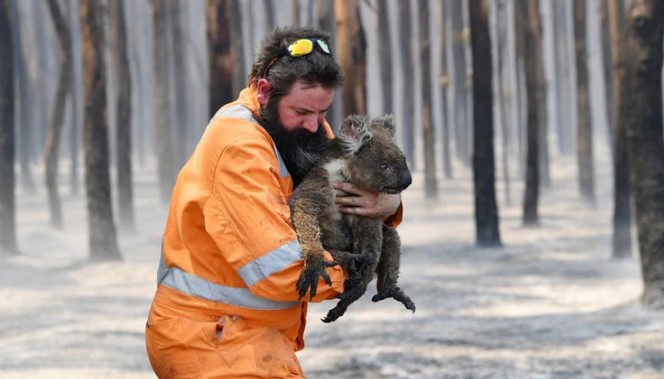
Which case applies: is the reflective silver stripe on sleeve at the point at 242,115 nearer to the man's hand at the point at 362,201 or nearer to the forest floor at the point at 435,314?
the man's hand at the point at 362,201

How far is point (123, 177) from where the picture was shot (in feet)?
72.3

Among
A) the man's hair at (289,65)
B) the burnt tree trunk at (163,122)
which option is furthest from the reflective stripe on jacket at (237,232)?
the burnt tree trunk at (163,122)

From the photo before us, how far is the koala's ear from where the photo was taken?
345 cm

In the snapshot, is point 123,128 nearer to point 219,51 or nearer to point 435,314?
point 219,51

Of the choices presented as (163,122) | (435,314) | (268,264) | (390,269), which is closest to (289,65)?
(268,264)

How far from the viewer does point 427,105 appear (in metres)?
25.8

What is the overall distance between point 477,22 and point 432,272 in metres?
4.11

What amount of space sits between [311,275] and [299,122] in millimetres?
440

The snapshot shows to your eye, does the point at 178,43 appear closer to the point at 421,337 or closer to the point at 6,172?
the point at 6,172

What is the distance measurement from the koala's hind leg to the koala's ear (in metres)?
0.29

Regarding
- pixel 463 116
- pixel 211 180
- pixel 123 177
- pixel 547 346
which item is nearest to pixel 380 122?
pixel 211 180

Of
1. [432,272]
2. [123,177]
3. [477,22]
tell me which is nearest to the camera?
[432,272]

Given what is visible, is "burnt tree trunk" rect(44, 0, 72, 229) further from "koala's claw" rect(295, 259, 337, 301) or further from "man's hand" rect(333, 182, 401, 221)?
"koala's claw" rect(295, 259, 337, 301)

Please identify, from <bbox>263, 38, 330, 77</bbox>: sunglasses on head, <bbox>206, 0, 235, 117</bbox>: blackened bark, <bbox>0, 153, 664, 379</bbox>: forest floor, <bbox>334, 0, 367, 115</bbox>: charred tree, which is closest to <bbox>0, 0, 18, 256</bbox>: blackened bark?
<bbox>0, 153, 664, 379</bbox>: forest floor
